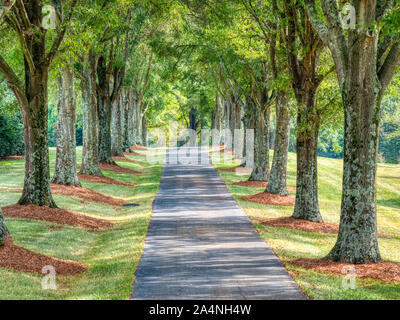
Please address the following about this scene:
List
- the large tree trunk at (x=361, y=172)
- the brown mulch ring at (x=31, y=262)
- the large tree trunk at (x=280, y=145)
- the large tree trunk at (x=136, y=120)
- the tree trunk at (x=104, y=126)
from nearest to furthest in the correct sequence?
1. the brown mulch ring at (x=31, y=262)
2. the large tree trunk at (x=361, y=172)
3. the large tree trunk at (x=280, y=145)
4. the tree trunk at (x=104, y=126)
5. the large tree trunk at (x=136, y=120)

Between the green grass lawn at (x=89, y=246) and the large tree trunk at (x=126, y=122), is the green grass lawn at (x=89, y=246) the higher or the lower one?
the lower one

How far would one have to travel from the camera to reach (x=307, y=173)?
17875 millimetres

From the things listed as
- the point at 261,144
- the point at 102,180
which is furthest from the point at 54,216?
the point at 261,144

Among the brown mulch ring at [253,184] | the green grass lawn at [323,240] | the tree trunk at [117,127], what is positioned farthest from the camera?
the tree trunk at [117,127]

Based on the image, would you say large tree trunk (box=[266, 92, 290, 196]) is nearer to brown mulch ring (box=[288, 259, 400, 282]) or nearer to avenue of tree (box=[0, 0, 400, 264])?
avenue of tree (box=[0, 0, 400, 264])

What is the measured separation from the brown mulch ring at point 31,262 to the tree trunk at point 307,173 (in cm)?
896

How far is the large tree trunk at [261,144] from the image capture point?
28609 millimetres

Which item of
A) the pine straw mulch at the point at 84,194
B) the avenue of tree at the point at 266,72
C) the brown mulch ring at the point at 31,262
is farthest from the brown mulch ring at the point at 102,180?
the brown mulch ring at the point at 31,262

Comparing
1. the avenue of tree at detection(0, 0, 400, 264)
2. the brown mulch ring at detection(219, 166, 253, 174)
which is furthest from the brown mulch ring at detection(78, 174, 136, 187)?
the brown mulch ring at detection(219, 166, 253, 174)

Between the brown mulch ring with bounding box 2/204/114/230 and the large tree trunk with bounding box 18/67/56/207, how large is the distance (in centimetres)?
50

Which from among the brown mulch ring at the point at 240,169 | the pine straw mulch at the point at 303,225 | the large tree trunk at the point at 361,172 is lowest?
the pine straw mulch at the point at 303,225

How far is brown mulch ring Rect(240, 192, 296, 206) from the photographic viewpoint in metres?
22.3

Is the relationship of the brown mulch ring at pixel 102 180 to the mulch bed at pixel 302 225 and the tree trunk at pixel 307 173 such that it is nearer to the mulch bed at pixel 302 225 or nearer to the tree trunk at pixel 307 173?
the mulch bed at pixel 302 225

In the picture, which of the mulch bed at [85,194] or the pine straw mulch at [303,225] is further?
the mulch bed at [85,194]
